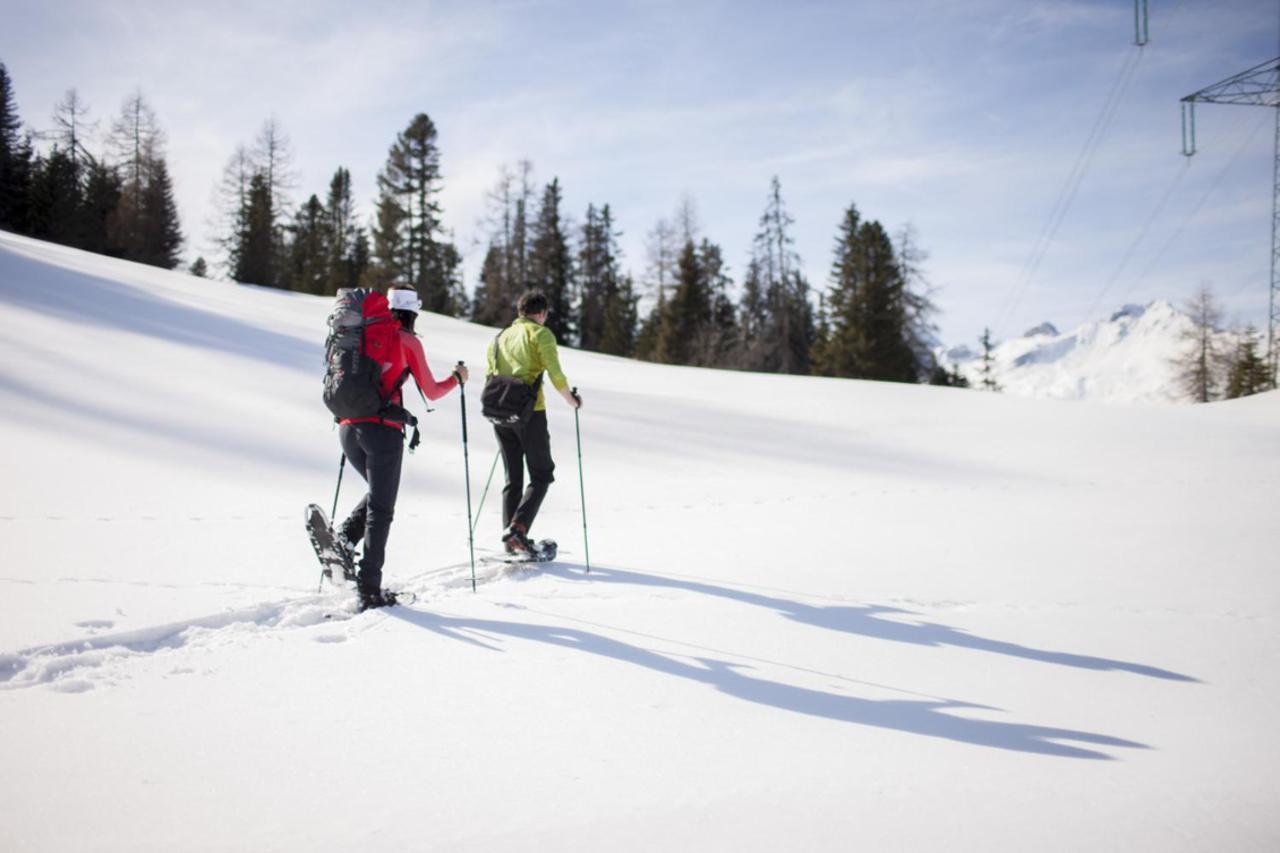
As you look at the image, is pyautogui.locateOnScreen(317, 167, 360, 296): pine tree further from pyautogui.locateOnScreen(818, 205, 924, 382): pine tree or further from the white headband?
the white headband

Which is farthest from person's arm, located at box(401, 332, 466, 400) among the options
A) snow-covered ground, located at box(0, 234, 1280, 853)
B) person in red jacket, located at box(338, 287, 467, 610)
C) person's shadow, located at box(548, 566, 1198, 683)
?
person's shadow, located at box(548, 566, 1198, 683)

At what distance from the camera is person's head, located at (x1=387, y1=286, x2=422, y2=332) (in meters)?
4.43

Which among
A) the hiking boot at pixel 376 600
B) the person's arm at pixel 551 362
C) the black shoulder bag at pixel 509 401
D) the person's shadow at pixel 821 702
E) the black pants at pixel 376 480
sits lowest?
the person's shadow at pixel 821 702

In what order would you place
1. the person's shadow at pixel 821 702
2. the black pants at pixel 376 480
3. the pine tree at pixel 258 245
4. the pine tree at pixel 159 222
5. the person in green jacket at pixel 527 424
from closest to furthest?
the person's shadow at pixel 821 702
the black pants at pixel 376 480
the person in green jacket at pixel 527 424
the pine tree at pixel 159 222
the pine tree at pixel 258 245

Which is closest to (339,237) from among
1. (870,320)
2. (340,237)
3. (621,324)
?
(340,237)

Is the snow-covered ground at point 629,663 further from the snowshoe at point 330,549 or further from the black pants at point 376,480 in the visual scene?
the black pants at point 376,480

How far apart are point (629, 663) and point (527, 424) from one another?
2469 millimetres

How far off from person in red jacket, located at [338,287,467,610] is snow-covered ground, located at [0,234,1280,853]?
30 cm

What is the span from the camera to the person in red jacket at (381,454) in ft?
13.8

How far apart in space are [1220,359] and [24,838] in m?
62.2

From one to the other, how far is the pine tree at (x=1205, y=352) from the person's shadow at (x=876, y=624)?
57543 millimetres

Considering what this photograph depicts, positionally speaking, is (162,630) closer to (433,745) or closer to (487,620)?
(487,620)

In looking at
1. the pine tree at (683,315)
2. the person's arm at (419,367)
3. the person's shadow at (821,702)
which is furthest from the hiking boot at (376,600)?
the pine tree at (683,315)

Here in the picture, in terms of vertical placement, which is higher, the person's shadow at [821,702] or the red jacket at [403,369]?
the red jacket at [403,369]
